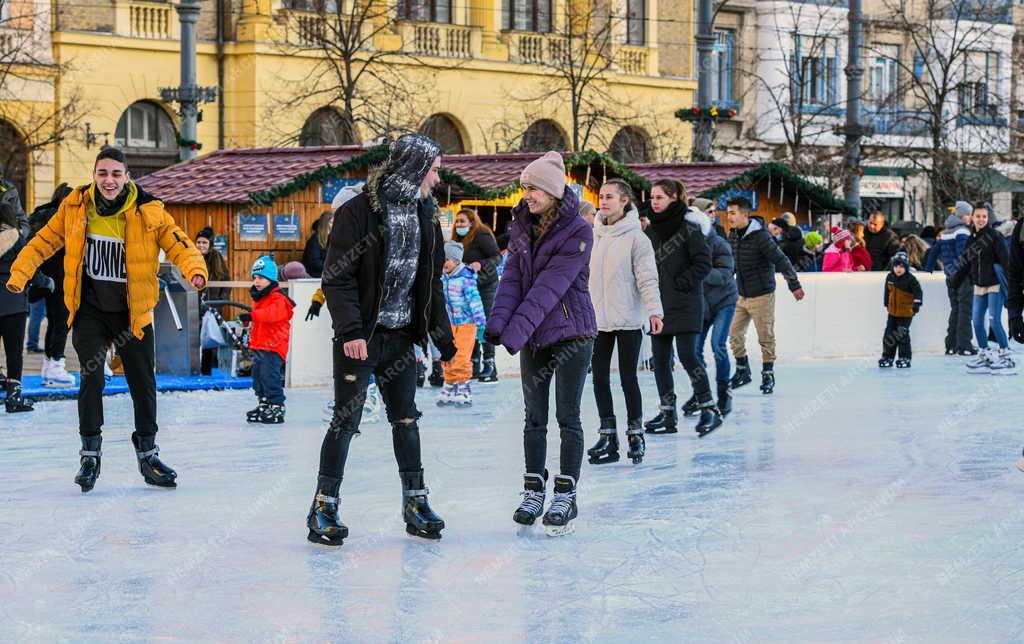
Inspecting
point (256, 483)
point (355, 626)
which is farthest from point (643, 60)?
point (355, 626)

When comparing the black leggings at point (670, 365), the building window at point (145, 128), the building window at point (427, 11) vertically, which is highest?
the building window at point (427, 11)

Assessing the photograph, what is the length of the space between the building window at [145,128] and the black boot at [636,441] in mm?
23250

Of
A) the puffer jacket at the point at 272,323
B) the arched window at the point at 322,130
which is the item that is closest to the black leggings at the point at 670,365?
the puffer jacket at the point at 272,323

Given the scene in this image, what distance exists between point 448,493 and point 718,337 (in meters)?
4.77

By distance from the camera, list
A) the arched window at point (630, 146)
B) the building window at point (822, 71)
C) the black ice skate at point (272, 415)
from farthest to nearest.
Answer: the building window at point (822, 71) → the arched window at point (630, 146) → the black ice skate at point (272, 415)

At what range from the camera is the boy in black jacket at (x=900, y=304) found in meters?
18.6

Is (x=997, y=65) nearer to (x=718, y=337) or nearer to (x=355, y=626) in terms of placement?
(x=718, y=337)

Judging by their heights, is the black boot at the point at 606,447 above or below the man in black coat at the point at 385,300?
below

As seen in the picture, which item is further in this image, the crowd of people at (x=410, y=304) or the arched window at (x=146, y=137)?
the arched window at (x=146, y=137)

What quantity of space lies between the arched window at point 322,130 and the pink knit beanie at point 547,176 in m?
26.2

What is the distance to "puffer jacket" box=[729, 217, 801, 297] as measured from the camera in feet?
47.5

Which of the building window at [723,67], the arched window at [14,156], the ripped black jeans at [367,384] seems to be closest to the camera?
the ripped black jeans at [367,384]

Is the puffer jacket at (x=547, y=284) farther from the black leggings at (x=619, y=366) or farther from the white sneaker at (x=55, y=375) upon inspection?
the white sneaker at (x=55, y=375)

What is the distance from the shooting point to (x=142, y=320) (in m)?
8.81
